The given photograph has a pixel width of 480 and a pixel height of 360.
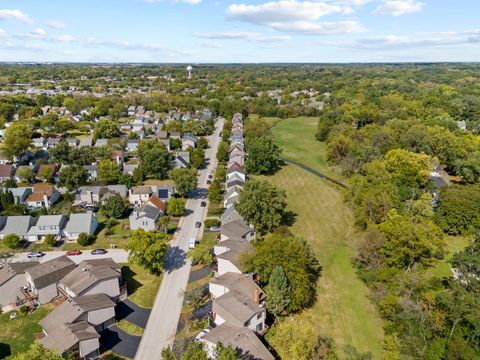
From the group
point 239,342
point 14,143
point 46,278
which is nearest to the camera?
point 239,342

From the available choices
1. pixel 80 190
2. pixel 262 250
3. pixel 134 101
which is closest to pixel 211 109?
pixel 134 101

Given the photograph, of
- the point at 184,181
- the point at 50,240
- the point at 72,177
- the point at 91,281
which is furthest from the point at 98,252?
the point at 72,177

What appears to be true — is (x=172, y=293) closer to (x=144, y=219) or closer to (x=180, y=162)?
(x=144, y=219)

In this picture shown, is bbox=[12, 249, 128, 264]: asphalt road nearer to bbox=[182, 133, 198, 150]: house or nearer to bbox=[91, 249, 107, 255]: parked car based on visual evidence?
bbox=[91, 249, 107, 255]: parked car

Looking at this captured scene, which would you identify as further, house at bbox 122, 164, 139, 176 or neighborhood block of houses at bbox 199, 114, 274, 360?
house at bbox 122, 164, 139, 176

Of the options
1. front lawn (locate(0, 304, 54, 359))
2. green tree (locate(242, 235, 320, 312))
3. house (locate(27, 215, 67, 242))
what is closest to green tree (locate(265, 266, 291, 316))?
green tree (locate(242, 235, 320, 312))
